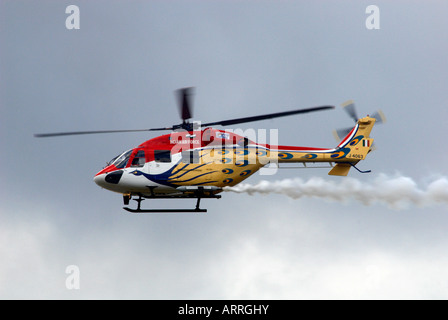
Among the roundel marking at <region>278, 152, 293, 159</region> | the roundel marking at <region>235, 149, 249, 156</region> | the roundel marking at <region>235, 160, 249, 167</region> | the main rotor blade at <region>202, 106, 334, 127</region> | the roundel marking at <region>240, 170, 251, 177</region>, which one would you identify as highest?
the main rotor blade at <region>202, 106, 334, 127</region>

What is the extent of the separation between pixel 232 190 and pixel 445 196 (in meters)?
8.62

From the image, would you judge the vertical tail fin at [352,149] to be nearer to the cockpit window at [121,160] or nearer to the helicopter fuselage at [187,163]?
the helicopter fuselage at [187,163]

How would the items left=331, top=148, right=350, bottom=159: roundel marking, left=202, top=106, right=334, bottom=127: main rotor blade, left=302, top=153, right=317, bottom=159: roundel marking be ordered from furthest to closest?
left=331, top=148, right=350, bottom=159: roundel marking, left=302, top=153, right=317, bottom=159: roundel marking, left=202, top=106, right=334, bottom=127: main rotor blade

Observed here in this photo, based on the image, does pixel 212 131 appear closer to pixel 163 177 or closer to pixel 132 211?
pixel 163 177

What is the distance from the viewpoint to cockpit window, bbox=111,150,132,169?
2562cm

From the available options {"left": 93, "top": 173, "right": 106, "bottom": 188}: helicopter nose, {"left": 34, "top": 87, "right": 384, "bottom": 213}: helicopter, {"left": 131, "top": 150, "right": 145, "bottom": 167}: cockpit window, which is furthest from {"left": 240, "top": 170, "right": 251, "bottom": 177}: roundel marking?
{"left": 93, "top": 173, "right": 106, "bottom": 188}: helicopter nose

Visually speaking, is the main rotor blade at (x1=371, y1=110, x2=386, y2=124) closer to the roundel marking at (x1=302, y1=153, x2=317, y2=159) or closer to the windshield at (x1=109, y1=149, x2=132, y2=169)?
the roundel marking at (x1=302, y1=153, x2=317, y2=159)

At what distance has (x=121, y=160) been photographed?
2577 centimetres

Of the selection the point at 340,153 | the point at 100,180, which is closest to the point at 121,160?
the point at 100,180

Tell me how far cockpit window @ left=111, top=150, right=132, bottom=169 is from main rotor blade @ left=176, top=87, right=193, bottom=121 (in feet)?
9.44

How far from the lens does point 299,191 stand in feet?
86.7

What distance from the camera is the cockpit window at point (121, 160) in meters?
25.6

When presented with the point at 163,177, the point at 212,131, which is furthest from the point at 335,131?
the point at 163,177

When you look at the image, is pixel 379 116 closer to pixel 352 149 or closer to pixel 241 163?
pixel 352 149
